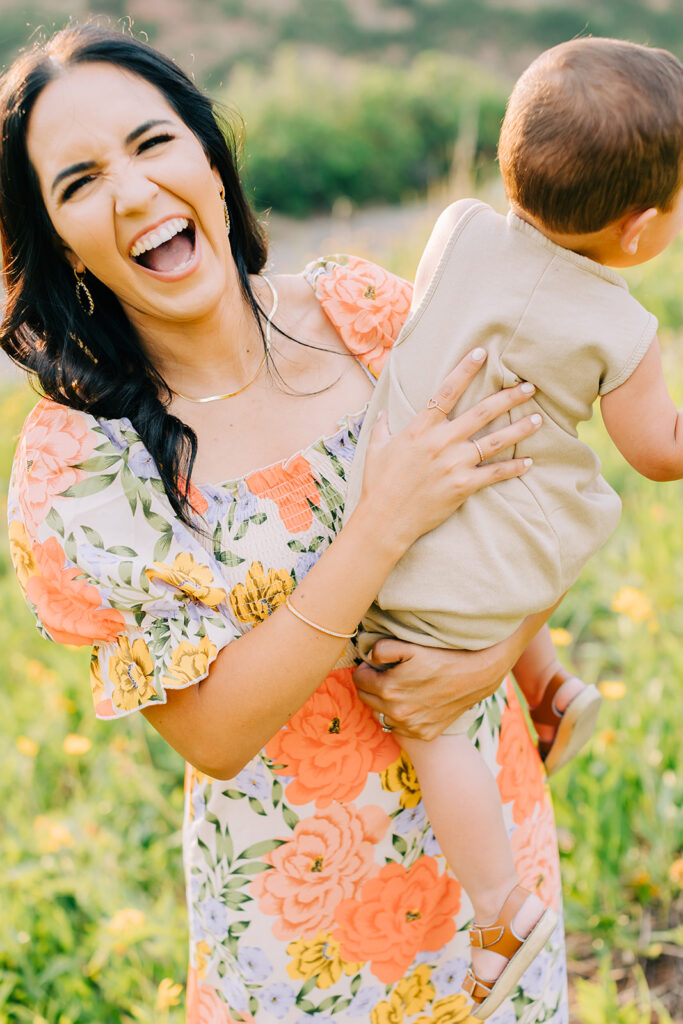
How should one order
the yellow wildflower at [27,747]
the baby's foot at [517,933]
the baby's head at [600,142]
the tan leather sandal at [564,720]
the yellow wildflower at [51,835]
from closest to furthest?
the baby's head at [600,142], the baby's foot at [517,933], the tan leather sandal at [564,720], the yellow wildflower at [51,835], the yellow wildflower at [27,747]

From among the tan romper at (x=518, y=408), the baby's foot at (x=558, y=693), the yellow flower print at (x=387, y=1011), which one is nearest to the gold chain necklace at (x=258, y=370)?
the tan romper at (x=518, y=408)

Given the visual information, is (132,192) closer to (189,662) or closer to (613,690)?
(189,662)

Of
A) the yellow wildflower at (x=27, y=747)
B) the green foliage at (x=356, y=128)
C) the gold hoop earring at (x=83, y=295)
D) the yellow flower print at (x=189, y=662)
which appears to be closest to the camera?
the yellow flower print at (x=189, y=662)

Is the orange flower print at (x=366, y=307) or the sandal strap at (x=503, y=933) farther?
the orange flower print at (x=366, y=307)

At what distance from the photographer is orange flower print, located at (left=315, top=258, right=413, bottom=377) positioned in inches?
61.0

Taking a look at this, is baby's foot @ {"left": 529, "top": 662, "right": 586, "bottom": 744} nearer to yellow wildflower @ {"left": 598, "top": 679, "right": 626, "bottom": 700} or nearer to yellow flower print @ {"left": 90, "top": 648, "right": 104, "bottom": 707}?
yellow wildflower @ {"left": 598, "top": 679, "right": 626, "bottom": 700}

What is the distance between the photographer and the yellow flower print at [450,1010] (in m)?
1.55

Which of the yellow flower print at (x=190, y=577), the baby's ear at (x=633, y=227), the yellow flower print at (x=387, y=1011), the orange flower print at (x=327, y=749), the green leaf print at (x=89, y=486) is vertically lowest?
the yellow flower print at (x=387, y=1011)

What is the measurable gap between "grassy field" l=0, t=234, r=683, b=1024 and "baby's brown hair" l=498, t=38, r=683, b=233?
1328 mm

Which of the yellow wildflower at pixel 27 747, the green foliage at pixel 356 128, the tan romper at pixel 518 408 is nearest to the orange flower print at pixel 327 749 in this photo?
the tan romper at pixel 518 408

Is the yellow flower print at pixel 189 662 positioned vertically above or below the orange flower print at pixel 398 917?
above

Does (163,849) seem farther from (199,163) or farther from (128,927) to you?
(199,163)

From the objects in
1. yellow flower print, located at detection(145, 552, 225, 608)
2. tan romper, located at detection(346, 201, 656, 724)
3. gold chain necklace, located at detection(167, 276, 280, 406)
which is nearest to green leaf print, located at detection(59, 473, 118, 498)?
yellow flower print, located at detection(145, 552, 225, 608)

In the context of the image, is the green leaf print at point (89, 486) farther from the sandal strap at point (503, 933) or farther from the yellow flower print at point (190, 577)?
the sandal strap at point (503, 933)
